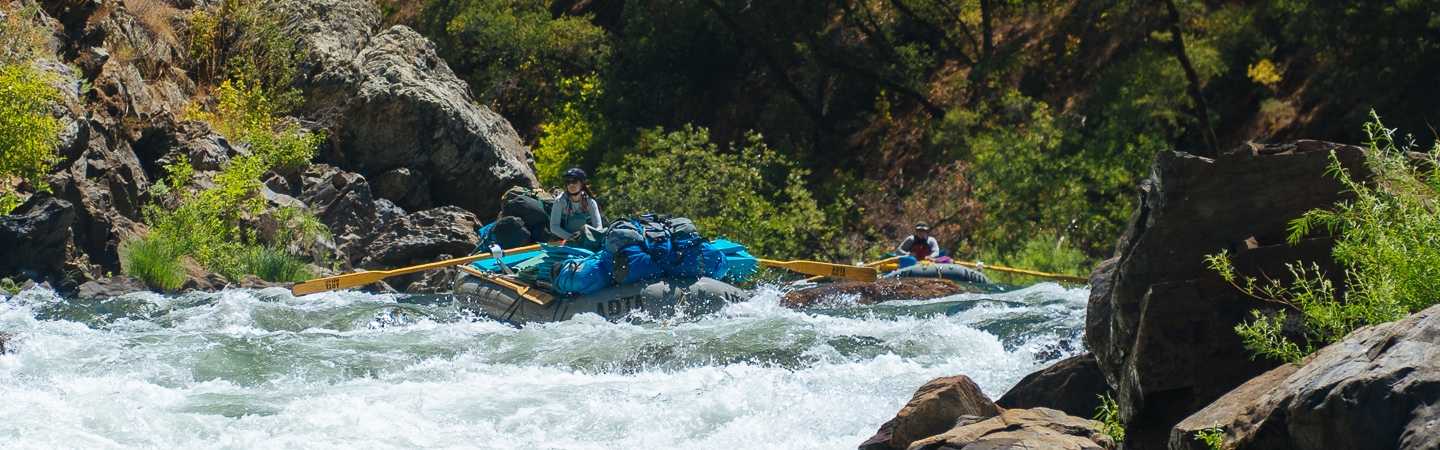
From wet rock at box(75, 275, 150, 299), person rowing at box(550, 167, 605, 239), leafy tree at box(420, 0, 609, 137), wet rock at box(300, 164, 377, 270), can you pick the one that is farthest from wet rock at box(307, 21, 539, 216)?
person rowing at box(550, 167, 605, 239)

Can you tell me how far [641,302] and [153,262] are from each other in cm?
530

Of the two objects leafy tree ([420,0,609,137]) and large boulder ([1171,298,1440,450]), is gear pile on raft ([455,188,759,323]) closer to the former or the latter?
large boulder ([1171,298,1440,450])

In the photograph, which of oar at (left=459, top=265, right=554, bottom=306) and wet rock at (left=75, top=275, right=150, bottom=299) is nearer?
oar at (left=459, top=265, right=554, bottom=306)

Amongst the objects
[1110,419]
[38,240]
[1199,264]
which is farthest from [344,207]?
[1199,264]

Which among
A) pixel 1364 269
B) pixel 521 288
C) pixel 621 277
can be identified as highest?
pixel 1364 269

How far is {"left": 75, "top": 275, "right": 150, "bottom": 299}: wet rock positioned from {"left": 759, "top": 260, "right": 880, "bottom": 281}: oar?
536 centimetres

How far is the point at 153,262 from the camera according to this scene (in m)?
12.1

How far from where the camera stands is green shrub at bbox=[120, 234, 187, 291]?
12.0 m

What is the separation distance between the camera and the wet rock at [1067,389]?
216 inches

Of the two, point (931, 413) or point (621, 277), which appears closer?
point (931, 413)

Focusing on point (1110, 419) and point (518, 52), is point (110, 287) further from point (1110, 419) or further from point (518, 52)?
point (518, 52)

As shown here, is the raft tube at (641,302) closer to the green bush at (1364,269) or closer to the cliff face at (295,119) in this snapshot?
the cliff face at (295,119)

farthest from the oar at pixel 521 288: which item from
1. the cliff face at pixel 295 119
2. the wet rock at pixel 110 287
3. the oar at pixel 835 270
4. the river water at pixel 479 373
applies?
the cliff face at pixel 295 119

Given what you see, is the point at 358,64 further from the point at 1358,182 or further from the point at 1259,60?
the point at 1358,182
